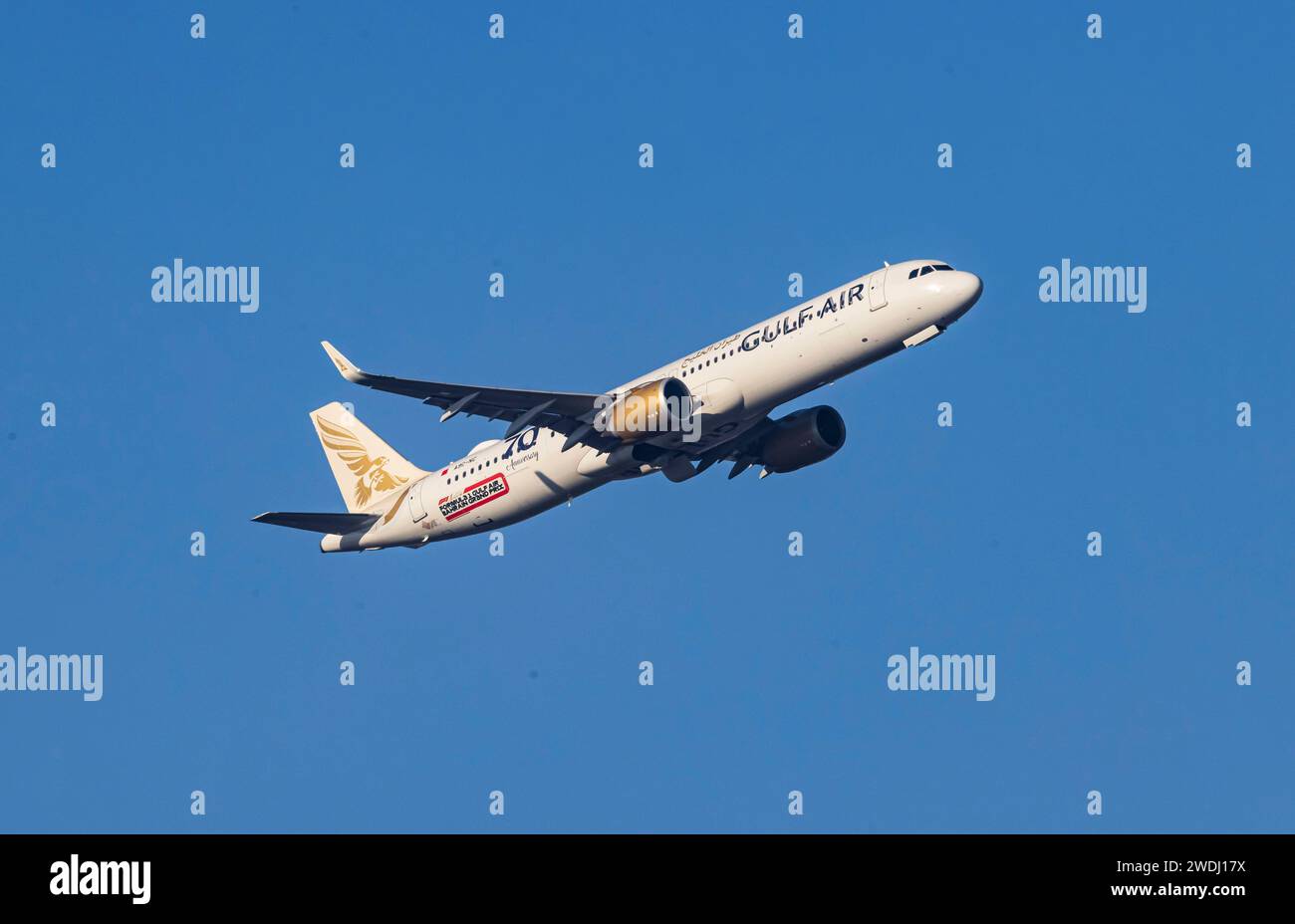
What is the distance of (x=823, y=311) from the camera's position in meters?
65.2

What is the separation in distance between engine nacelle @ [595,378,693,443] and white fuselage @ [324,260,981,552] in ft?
2.54

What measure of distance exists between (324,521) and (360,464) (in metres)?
7.00

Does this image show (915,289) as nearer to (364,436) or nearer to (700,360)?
(700,360)

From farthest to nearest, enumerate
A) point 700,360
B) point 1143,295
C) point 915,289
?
point 1143,295 → point 700,360 → point 915,289

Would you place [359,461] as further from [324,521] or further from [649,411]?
[649,411]

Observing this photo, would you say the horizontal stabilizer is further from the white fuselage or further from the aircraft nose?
the aircraft nose

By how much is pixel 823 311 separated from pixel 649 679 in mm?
13834

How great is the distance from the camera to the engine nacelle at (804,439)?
73.0 m

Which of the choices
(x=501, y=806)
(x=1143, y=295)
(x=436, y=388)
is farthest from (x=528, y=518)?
(x=1143, y=295)

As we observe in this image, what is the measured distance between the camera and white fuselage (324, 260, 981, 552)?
64000 millimetres

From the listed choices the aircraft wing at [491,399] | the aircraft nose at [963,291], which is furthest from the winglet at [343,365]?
the aircraft nose at [963,291]

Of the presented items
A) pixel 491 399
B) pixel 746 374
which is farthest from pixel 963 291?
pixel 491 399

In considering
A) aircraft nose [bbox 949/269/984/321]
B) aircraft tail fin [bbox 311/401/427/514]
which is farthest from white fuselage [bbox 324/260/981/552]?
aircraft tail fin [bbox 311/401/427/514]

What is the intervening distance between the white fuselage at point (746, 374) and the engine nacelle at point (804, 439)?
13.2 ft
